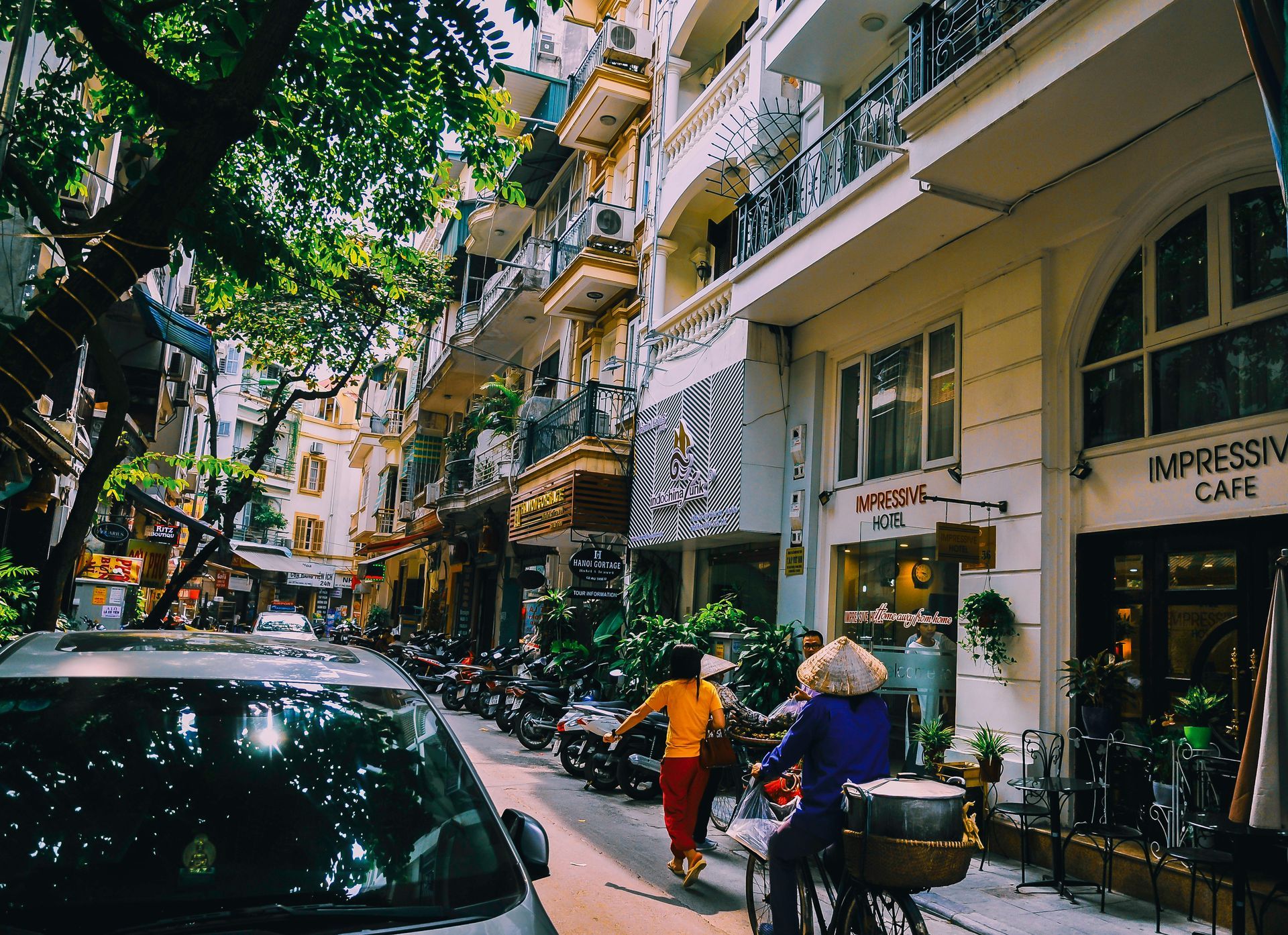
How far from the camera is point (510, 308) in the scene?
23.6 m

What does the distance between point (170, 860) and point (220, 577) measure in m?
41.5

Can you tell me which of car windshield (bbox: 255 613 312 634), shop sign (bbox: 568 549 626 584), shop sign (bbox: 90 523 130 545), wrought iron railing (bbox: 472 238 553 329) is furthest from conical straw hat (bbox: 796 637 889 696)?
car windshield (bbox: 255 613 312 634)

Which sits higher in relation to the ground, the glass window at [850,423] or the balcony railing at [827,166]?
the balcony railing at [827,166]

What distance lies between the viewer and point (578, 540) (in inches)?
718

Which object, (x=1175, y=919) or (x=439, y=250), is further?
(x=439, y=250)

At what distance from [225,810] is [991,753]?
733 cm

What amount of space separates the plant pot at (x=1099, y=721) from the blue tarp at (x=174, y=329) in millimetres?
11198

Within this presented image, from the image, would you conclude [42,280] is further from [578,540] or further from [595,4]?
[595,4]

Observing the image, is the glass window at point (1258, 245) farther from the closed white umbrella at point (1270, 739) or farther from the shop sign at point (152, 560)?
the shop sign at point (152, 560)

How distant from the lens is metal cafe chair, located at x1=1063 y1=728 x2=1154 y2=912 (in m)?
7.54

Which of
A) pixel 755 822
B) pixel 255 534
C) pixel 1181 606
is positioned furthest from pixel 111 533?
pixel 255 534

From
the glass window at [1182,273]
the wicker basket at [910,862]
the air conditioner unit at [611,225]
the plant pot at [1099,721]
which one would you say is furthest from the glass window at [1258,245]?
the air conditioner unit at [611,225]

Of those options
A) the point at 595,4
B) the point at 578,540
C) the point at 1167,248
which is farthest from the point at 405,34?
the point at 595,4

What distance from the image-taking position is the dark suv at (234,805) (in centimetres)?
257
